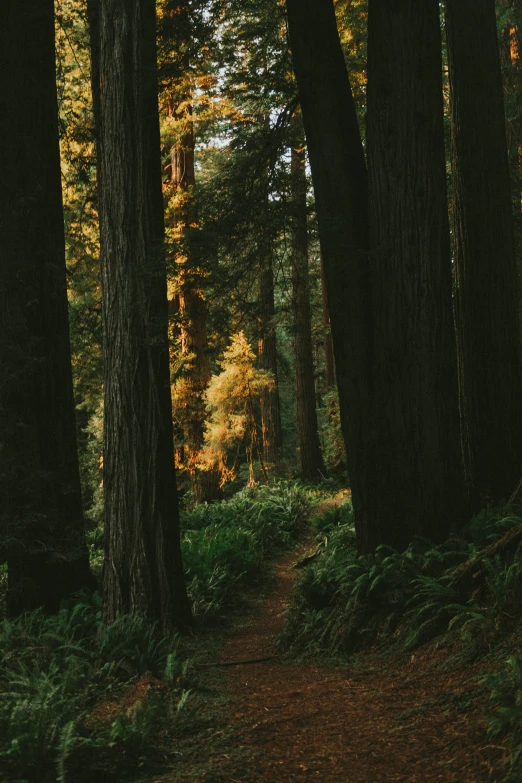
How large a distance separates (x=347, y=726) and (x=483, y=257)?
5.30 metres

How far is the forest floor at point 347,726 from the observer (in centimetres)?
350

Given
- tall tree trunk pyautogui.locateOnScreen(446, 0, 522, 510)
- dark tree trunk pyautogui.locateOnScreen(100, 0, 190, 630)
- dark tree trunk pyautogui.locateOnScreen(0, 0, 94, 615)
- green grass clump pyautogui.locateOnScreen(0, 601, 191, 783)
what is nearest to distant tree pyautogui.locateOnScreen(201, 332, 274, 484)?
dark tree trunk pyautogui.locateOnScreen(0, 0, 94, 615)

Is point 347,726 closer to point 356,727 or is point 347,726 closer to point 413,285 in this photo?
point 356,727

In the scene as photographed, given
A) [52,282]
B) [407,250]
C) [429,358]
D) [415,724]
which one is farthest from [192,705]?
[52,282]

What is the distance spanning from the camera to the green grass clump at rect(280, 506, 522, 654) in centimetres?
482

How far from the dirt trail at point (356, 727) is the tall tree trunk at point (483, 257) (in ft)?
9.99

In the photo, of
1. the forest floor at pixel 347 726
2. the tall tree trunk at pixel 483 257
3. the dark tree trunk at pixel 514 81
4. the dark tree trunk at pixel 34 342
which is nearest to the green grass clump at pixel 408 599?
the forest floor at pixel 347 726

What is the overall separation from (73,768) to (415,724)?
1844 mm

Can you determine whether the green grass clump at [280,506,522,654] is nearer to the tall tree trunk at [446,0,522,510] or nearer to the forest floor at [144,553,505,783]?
the forest floor at [144,553,505,783]

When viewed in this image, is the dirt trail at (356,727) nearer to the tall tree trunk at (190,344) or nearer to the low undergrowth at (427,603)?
the low undergrowth at (427,603)

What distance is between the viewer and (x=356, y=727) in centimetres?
417

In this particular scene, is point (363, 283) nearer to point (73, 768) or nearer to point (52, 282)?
point (52, 282)

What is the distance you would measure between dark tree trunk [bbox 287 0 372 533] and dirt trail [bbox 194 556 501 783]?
6.63 ft

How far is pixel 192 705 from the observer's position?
4871 millimetres
